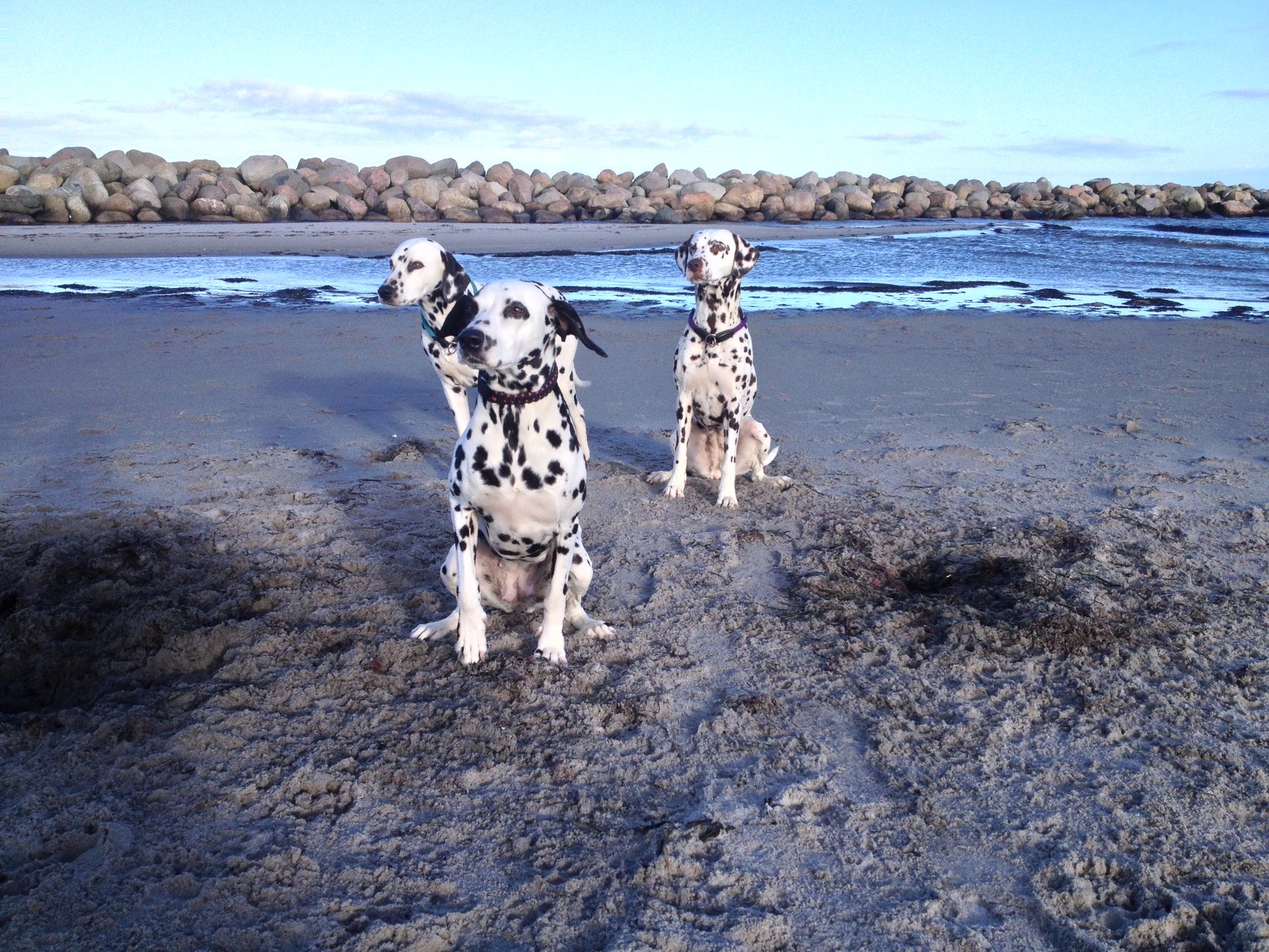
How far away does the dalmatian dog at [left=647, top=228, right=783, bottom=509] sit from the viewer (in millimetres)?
6637

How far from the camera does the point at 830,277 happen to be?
62.2ft

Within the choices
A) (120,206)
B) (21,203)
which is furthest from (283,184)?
(21,203)

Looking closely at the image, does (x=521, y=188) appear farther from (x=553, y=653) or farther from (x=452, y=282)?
(x=553, y=653)

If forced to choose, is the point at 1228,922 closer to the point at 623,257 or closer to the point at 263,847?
the point at 263,847

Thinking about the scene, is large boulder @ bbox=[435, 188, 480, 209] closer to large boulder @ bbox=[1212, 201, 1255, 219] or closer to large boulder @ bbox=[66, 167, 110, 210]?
large boulder @ bbox=[66, 167, 110, 210]

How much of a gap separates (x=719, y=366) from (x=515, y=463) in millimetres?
2950

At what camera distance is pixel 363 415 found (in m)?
8.33

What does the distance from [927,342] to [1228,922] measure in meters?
9.57

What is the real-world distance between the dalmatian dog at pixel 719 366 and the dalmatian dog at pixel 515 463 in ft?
7.94

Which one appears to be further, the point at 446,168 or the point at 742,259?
the point at 446,168

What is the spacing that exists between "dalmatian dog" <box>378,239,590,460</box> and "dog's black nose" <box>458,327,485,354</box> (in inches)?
113

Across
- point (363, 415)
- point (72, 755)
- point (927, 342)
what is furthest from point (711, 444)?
point (927, 342)

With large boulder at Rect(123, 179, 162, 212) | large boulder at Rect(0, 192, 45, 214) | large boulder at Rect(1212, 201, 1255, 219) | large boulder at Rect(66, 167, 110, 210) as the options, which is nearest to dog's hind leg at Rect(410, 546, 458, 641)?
large boulder at Rect(0, 192, 45, 214)

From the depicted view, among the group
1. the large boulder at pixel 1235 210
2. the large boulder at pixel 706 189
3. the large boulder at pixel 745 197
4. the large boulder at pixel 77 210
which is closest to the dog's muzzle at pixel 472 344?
the large boulder at pixel 77 210
